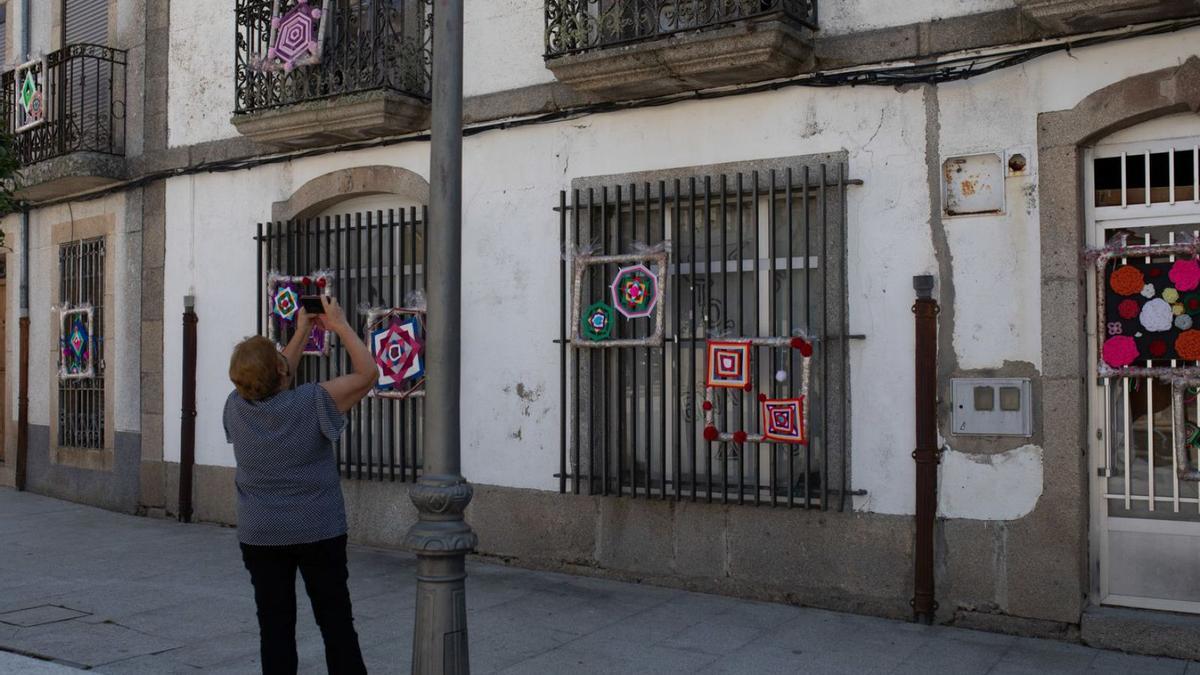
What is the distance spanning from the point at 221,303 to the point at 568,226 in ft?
→ 12.9

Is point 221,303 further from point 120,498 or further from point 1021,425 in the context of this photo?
point 1021,425

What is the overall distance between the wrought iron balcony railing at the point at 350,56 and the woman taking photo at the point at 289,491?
4643mm

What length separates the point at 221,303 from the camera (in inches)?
409

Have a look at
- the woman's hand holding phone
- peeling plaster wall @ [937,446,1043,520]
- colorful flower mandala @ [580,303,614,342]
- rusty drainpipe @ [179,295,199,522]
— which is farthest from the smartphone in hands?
rusty drainpipe @ [179,295,199,522]

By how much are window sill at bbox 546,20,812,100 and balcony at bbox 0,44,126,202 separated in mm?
5740

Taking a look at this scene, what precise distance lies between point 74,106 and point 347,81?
456 cm

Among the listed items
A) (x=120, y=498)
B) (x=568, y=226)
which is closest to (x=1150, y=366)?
(x=568, y=226)

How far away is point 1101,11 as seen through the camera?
19.6 feet

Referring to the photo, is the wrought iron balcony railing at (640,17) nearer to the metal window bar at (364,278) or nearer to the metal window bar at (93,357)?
the metal window bar at (364,278)

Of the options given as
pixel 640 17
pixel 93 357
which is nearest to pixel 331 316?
pixel 640 17

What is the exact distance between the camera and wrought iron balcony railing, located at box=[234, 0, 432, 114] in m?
8.91

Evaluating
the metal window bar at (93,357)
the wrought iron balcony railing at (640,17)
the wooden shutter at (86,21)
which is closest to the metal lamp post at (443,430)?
the wrought iron balcony railing at (640,17)

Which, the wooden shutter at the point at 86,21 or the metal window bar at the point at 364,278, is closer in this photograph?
the metal window bar at the point at 364,278

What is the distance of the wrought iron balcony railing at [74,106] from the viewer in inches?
451
